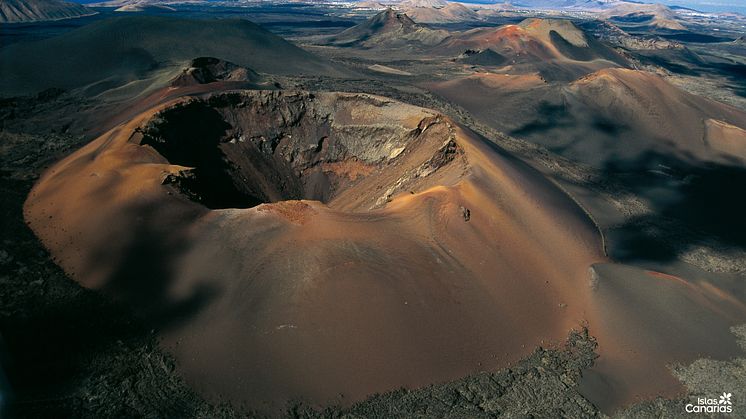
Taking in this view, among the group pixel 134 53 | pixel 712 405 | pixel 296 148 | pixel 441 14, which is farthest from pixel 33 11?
pixel 712 405

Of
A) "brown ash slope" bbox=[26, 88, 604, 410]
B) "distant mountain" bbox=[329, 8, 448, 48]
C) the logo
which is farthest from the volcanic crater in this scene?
"distant mountain" bbox=[329, 8, 448, 48]

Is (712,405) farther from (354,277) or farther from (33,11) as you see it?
(33,11)

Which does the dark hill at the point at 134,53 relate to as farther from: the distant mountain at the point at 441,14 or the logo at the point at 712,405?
the distant mountain at the point at 441,14

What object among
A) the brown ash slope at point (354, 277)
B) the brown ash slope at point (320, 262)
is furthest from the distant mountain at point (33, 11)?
the brown ash slope at point (354, 277)

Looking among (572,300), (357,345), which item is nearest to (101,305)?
(357,345)

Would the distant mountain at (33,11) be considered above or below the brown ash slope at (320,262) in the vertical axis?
above

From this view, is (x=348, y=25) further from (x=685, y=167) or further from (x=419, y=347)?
(x=419, y=347)
